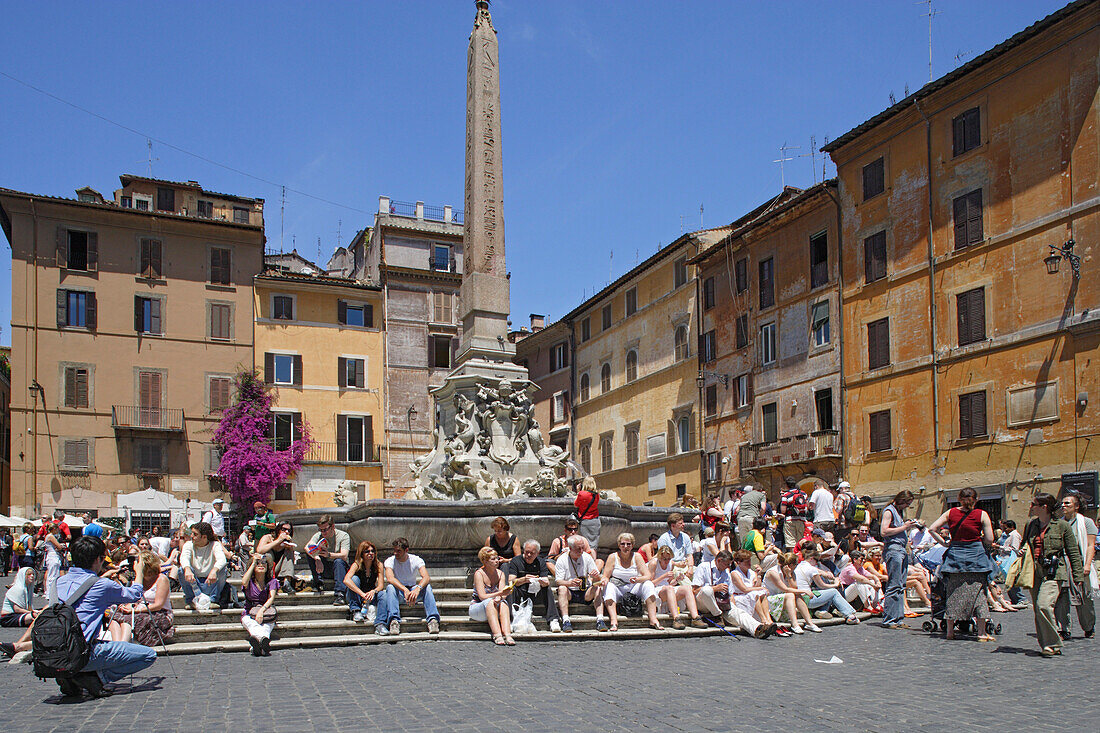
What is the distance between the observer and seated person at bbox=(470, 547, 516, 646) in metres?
10.2

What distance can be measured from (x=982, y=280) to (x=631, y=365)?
2007 cm

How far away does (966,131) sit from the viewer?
27.2 meters

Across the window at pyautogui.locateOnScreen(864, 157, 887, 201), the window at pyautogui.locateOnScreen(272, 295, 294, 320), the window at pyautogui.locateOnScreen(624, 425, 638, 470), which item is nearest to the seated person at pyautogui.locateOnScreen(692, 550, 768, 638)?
the window at pyautogui.locateOnScreen(864, 157, 887, 201)

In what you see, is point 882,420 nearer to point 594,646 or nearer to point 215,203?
point 594,646

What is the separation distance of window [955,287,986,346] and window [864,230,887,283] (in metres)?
3.27

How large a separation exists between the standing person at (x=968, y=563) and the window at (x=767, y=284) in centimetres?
2528

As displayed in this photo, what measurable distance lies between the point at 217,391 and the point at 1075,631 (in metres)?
34.3

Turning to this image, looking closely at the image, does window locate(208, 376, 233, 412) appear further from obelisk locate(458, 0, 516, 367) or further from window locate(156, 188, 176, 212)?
obelisk locate(458, 0, 516, 367)

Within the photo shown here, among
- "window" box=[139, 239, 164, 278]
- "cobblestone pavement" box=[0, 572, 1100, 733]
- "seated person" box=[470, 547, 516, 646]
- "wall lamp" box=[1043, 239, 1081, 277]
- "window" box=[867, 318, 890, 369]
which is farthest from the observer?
"window" box=[139, 239, 164, 278]

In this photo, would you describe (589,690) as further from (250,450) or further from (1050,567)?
(250,450)

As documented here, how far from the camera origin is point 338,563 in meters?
11.6

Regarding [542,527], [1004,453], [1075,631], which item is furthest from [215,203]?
[1075,631]

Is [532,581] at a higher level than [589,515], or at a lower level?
lower

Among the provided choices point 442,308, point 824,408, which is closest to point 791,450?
point 824,408
